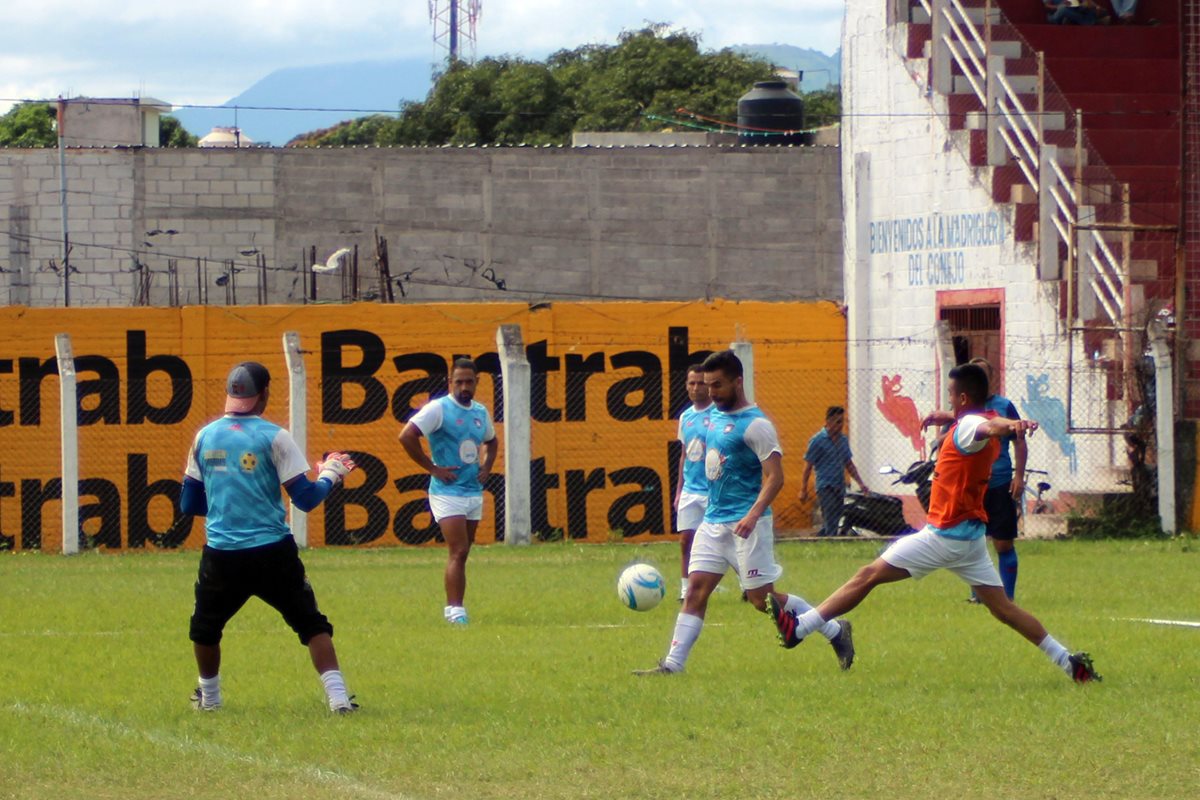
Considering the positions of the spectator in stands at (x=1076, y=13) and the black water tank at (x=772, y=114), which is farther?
the black water tank at (x=772, y=114)

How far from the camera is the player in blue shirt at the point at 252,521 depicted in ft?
29.8

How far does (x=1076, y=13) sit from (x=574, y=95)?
3121 cm

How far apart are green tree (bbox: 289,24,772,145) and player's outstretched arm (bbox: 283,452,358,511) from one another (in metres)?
43.1

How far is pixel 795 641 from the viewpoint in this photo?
9.87 metres

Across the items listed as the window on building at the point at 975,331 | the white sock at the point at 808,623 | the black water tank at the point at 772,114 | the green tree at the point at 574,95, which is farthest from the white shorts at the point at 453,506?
the green tree at the point at 574,95

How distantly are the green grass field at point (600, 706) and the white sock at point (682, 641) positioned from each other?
151 mm

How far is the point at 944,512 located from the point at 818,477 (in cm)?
1090

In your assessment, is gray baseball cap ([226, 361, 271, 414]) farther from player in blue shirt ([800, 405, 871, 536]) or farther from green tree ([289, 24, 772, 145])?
green tree ([289, 24, 772, 145])

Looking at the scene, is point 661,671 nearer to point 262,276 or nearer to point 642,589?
point 642,589

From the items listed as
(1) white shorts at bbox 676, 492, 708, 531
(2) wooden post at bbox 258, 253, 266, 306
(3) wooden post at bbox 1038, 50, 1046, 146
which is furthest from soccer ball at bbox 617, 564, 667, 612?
(2) wooden post at bbox 258, 253, 266, 306

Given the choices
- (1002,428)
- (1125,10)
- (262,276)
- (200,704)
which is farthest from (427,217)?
(1002,428)

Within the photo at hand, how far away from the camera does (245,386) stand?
9117 millimetres

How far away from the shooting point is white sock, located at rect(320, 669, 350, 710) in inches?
358

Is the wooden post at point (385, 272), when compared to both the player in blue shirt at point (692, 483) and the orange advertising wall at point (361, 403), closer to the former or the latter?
the orange advertising wall at point (361, 403)
